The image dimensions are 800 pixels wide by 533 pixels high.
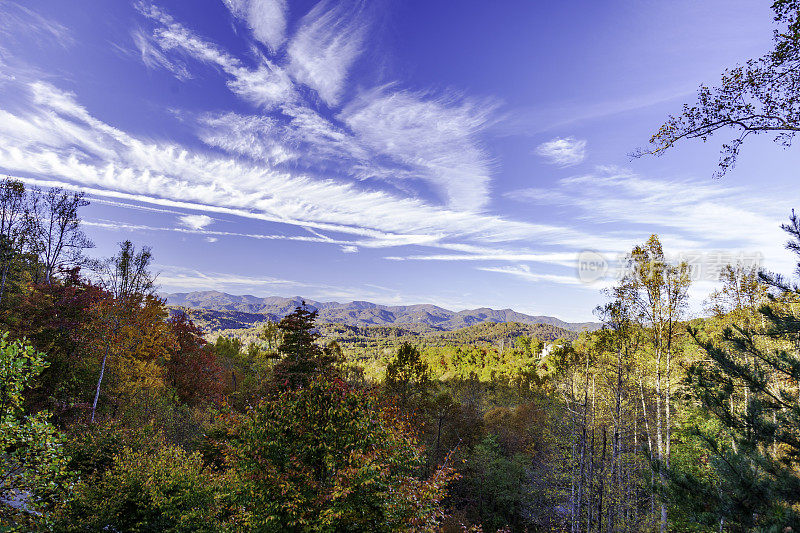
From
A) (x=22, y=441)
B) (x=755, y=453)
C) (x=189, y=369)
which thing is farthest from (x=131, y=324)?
(x=755, y=453)

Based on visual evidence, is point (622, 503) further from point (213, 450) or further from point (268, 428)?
point (213, 450)

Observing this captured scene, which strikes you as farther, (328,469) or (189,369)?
(189,369)

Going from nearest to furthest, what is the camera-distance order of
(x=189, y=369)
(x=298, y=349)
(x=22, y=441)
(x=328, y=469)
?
(x=22, y=441), (x=328, y=469), (x=298, y=349), (x=189, y=369)

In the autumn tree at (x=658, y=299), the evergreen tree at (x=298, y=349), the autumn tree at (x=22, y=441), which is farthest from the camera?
the evergreen tree at (x=298, y=349)

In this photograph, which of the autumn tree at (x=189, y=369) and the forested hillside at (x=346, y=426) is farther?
the autumn tree at (x=189, y=369)

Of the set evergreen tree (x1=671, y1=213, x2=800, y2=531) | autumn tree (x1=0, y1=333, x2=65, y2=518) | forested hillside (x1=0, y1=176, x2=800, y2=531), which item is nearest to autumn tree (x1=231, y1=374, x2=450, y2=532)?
forested hillside (x1=0, y1=176, x2=800, y2=531)

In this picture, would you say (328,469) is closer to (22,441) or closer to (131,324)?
(22,441)

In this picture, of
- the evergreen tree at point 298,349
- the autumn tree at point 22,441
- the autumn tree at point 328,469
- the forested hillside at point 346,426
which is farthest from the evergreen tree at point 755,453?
the evergreen tree at point 298,349

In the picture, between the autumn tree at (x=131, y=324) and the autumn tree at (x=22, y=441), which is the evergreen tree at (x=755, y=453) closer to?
the autumn tree at (x=22, y=441)

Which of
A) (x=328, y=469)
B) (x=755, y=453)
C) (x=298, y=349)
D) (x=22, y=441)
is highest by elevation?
(x=755, y=453)

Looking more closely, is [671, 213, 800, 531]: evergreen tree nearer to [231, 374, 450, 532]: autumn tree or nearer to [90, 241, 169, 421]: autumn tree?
[231, 374, 450, 532]: autumn tree

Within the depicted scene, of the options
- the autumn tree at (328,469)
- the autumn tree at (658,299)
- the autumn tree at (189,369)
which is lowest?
the autumn tree at (189,369)

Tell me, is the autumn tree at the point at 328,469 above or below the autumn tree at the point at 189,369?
above

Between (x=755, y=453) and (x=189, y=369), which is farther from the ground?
(x=755, y=453)
